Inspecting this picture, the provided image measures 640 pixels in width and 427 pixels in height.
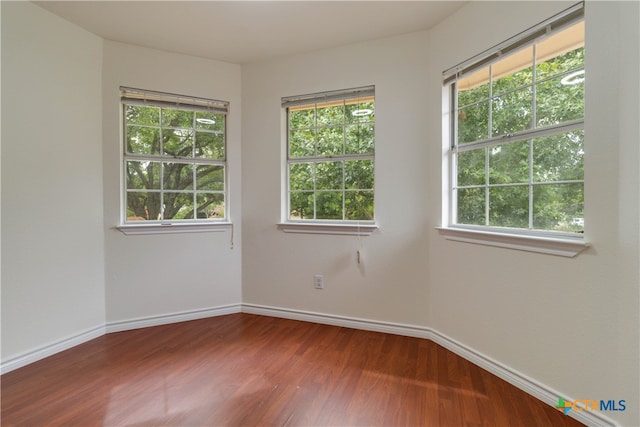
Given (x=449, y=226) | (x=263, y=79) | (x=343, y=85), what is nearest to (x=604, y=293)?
(x=449, y=226)

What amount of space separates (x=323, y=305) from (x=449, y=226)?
133cm

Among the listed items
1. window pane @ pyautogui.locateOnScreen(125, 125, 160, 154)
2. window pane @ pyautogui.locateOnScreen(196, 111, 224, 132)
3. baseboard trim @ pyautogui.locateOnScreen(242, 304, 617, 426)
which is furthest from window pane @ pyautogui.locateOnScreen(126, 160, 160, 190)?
baseboard trim @ pyautogui.locateOnScreen(242, 304, 617, 426)

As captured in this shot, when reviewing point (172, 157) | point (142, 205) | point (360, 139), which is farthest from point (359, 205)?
point (142, 205)

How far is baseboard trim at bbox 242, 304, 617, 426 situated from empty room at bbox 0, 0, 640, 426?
0.02 m

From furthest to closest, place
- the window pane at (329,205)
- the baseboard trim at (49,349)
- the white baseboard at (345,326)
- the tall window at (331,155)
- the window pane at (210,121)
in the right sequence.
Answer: the window pane at (210,121)
the window pane at (329,205)
the tall window at (331,155)
the baseboard trim at (49,349)
the white baseboard at (345,326)

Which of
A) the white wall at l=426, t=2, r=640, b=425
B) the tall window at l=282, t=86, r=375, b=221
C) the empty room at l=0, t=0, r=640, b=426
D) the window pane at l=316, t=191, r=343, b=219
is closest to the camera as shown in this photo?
the white wall at l=426, t=2, r=640, b=425

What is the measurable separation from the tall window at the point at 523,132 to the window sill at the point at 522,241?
11cm

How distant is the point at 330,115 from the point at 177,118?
57.9 inches

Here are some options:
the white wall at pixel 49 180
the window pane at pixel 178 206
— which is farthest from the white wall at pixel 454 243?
the white wall at pixel 49 180

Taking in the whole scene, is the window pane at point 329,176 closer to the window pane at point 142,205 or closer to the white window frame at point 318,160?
the white window frame at point 318,160

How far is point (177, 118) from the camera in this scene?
2.82 meters

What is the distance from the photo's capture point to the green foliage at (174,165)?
2.70m

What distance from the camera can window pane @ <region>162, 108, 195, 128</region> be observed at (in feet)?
9.12

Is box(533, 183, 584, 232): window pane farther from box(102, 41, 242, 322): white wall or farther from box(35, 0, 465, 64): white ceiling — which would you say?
box(102, 41, 242, 322): white wall
